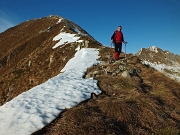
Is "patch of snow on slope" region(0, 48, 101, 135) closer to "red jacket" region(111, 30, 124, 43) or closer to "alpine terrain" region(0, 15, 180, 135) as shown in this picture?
"alpine terrain" region(0, 15, 180, 135)

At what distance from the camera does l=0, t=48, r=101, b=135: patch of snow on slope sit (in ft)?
20.0

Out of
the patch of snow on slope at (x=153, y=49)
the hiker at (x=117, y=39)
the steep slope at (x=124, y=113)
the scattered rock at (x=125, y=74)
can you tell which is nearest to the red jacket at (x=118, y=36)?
the hiker at (x=117, y=39)

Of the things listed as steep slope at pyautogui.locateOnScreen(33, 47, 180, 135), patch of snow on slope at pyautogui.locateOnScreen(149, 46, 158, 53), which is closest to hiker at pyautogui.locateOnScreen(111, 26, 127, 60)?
steep slope at pyautogui.locateOnScreen(33, 47, 180, 135)

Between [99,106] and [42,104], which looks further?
[42,104]

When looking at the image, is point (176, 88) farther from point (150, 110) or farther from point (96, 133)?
point (96, 133)

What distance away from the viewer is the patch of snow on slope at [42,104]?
6.10m

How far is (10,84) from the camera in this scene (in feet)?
87.6

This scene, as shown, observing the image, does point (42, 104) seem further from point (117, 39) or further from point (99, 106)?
point (117, 39)

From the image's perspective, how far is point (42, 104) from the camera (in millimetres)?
7746

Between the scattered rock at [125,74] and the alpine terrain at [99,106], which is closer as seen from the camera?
the alpine terrain at [99,106]

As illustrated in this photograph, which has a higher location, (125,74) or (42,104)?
(125,74)

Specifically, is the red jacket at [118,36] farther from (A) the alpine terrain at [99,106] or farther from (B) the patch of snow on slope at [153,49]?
(B) the patch of snow on slope at [153,49]

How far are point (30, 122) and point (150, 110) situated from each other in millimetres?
4628

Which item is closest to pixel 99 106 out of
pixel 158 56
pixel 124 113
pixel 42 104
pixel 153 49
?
pixel 124 113
